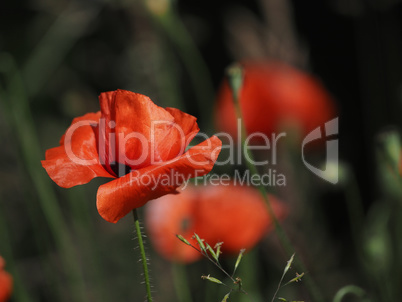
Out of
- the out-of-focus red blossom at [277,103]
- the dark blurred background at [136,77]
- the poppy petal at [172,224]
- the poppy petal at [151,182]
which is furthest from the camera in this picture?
the out-of-focus red blossom at [277,103]

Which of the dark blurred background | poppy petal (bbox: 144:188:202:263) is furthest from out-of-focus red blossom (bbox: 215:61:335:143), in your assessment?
poppy petal (bbox: 144:188:202:263)

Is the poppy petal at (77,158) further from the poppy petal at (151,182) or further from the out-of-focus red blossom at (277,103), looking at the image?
the out-of-focus red blossom at (277,103)

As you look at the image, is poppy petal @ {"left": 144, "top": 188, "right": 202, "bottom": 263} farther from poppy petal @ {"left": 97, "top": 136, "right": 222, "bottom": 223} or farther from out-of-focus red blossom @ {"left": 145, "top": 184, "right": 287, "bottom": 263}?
poppy petal @ {"left": 97, "top": 136, "right": 222, "bottom": 223}

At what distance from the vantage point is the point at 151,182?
1.73 ft

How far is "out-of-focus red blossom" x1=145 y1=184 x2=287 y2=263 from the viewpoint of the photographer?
93 centimetres

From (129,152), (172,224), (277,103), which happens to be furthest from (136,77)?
(129,152)

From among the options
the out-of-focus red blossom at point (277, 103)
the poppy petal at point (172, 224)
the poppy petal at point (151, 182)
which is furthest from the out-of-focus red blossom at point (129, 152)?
the out-of-focus red blossom at point (277, 103)

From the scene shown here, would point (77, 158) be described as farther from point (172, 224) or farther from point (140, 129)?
point (172, 224)

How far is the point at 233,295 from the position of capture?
956 mm

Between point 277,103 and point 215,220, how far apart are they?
447mm

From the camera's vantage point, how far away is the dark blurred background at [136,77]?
118cm

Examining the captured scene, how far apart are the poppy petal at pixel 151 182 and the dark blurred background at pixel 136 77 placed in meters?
0.46

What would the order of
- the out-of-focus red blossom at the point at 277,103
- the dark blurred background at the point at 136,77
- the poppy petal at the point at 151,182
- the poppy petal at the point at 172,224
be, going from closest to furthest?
the poppy petal at the point at 151,182 < the poppy petal at the point at 172,224 < the dark blurred background at the point at 136,77 < the out-of-focus red blossom at the point at 277,103

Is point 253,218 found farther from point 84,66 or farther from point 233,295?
point 84,66
